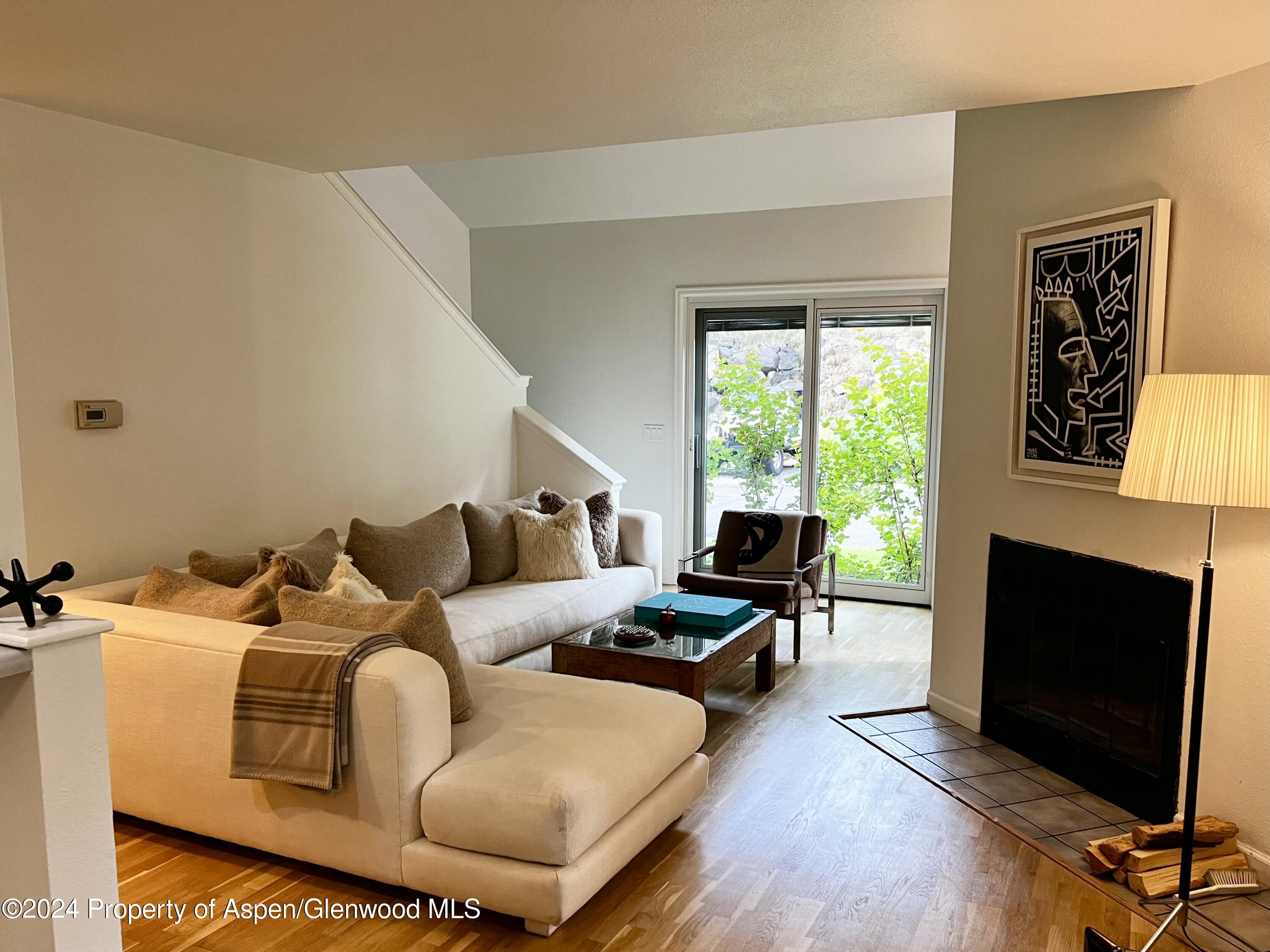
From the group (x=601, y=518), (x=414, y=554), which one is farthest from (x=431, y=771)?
(x=601, y=518)

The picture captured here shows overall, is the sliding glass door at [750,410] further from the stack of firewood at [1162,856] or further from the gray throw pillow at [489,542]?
the stack of firewood at [1162,856]

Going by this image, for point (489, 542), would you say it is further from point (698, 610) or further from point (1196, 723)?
point (1196, 723)

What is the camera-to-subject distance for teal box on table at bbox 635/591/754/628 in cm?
421


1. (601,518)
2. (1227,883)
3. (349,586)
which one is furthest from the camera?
(601,518)

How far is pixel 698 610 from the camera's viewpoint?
169 inches

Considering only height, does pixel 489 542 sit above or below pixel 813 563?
above

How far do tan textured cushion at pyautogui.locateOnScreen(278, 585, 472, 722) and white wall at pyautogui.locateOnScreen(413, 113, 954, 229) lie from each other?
10.4 ft

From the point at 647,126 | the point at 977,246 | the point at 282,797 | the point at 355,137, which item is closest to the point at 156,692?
the point at 282,797

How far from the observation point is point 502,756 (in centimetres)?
257

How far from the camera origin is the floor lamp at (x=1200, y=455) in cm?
235

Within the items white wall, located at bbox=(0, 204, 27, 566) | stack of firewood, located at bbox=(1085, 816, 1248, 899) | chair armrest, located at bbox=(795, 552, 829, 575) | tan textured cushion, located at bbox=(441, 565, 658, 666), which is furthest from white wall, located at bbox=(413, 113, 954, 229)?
stack of firewood, located at bbox=(1085, 816, 1248, 899)

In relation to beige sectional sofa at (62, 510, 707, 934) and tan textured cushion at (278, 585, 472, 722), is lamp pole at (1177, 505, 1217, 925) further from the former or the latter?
tan textured cushion at (278, 585, 472, 722)

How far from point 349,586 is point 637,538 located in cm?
254

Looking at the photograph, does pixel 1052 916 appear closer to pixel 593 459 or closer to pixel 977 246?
pixel 977 246
